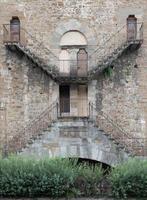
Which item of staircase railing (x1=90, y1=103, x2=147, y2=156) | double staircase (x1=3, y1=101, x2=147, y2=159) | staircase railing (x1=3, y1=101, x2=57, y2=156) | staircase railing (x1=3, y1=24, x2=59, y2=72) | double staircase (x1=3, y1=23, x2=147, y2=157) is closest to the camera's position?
double staircase (x1=3, y1=101, x2=147, y2=159)

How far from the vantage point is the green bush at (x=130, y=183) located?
19547 mm

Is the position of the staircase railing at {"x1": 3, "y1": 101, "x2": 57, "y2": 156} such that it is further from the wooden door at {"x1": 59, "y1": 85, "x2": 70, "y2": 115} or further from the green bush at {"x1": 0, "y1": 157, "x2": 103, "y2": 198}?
the green bush at {"x1": 0, "y1": 157, "x2": 103, "y2": 198}

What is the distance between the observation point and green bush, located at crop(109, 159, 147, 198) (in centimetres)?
1955

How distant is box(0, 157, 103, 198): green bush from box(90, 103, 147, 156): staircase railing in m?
10.5

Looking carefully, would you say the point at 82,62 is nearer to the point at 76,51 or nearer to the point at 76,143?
the point at 76,51

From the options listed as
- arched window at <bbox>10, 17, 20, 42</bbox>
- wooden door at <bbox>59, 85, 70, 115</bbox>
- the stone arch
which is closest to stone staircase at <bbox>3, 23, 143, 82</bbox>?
arched window at <bbox>10, 17, 20, 42</bbox>

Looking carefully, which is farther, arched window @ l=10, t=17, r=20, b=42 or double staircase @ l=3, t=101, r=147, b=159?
arched window @ l=10, t=17, r=20, b=42

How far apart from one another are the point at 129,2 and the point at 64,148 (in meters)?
8.60

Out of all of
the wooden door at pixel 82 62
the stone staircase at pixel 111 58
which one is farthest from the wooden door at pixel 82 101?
the stone staircase at pixel 111 58

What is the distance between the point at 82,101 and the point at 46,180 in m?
12.0

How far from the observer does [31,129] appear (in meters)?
30.9

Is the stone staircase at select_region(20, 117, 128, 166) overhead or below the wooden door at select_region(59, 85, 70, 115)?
below

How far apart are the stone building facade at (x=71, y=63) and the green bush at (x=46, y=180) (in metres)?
10.8

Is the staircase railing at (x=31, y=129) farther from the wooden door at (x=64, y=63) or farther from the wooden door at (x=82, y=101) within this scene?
the wooden door at (x=64, y=63)
